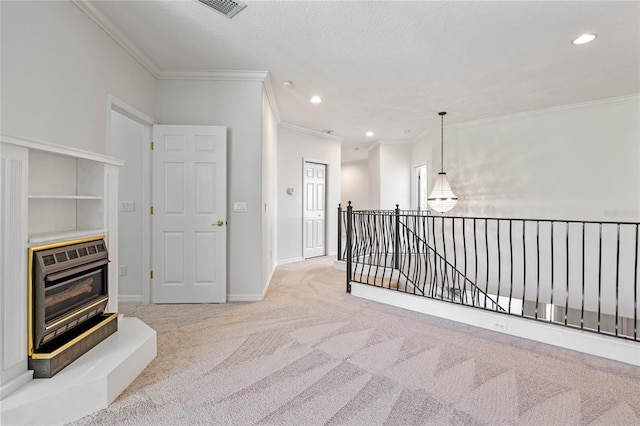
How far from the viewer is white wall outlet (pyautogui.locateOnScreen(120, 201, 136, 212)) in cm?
374

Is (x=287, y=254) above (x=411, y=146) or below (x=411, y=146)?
below

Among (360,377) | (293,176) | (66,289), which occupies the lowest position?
(360,377)

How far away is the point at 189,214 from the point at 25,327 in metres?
2.08

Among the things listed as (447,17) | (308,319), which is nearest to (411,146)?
(447,17)

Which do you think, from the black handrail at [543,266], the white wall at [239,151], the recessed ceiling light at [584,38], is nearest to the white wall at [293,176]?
the black handrail at [543,266]

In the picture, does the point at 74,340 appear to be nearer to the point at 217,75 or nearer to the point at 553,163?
the point at 217,75

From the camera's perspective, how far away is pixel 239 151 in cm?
386

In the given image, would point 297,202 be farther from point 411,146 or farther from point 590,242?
point 590,242

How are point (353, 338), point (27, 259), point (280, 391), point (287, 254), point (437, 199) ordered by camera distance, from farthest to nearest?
point (287, 254)
point (437, 199)
point (353, 338)
point (280, 391)
point (27, 259)

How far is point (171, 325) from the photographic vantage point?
120 inches

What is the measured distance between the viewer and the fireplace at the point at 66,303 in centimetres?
175

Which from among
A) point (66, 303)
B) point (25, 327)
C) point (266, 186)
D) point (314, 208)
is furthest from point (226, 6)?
point (314, 208)

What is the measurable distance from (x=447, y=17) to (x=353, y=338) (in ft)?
9.45

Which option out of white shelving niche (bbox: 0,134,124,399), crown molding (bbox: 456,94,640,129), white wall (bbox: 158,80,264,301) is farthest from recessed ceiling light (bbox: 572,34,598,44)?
white shelving niche (bbox: 0,134,124,399)
